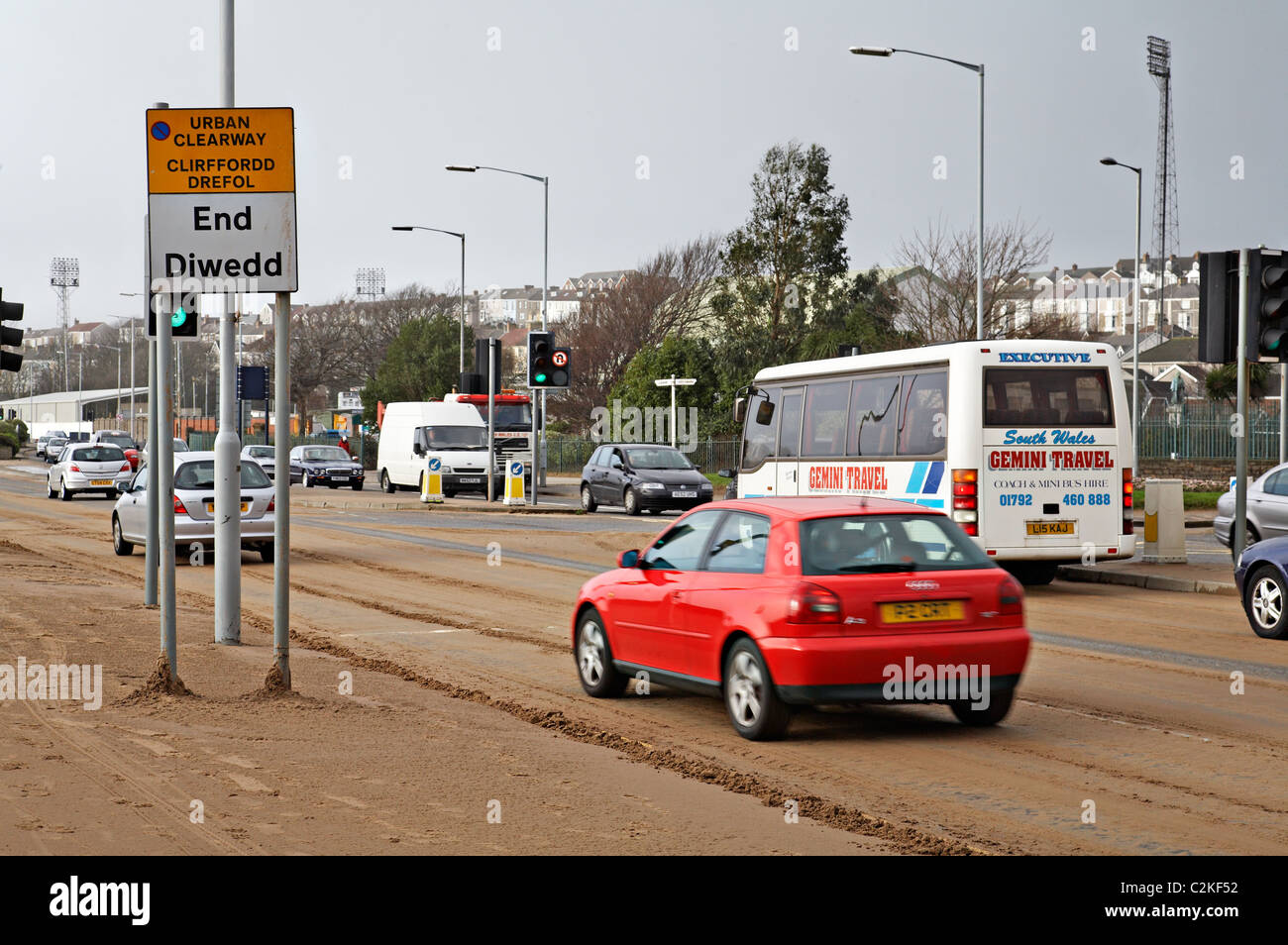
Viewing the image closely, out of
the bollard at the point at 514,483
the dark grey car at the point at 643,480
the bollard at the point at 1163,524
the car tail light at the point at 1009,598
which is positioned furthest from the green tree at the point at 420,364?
the car tail light at the point at 1009,598

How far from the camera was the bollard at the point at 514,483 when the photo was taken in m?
38.0

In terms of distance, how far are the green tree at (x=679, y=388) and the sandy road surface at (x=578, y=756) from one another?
1696 inches

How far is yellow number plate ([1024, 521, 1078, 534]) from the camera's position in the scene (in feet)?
60.8

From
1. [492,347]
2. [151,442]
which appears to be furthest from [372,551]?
[492,347]

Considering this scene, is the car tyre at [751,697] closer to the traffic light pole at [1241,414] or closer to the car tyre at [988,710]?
the car tyre at [988,710]

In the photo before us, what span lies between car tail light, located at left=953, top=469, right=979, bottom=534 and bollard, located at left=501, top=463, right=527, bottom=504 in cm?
2057

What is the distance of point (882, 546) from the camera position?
897 cm

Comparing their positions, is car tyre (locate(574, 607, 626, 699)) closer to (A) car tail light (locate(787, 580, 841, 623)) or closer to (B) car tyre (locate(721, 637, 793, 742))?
(B) car tyre (locate(721, 637, 793, 742))

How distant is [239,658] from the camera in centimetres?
1198

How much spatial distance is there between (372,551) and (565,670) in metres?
12.7

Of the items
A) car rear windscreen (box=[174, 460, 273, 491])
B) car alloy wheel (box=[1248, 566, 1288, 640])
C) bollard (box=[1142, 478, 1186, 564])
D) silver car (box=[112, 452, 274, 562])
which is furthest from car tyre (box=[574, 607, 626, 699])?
bollard (box=[1142, 478, 1186, 564])

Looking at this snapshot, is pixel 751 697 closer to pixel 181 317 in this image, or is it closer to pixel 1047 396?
pixel 181 317

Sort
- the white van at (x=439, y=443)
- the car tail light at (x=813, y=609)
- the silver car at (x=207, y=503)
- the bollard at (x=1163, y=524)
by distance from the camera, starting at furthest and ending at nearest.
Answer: the white van at (x=439, y=443), the bollard at (x=1163, y=524), the silver car at (x=207, y=503), the car tail light at (x=813, y=609)
